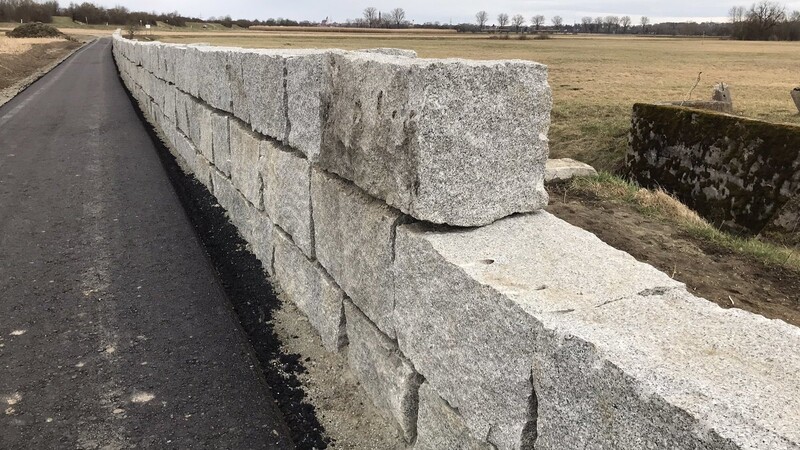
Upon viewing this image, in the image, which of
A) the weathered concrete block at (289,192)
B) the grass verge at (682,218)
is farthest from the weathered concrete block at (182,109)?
the grass verge at (682,218)

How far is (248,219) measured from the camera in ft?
17.4

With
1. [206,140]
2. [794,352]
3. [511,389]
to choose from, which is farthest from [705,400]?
[206,140]

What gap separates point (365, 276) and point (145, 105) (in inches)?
512

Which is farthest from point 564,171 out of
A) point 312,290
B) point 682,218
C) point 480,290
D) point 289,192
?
point 480,290

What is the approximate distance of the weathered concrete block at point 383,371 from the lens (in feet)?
8.84

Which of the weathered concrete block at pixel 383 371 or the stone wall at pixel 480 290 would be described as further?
the weathered concrete block at pixel 383 371

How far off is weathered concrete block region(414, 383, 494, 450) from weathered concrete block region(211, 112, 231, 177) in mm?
3832

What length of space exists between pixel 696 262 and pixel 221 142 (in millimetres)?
4641

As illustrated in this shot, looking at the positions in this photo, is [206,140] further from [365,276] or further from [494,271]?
[494,271]

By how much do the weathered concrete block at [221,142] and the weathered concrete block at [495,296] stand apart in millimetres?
3626

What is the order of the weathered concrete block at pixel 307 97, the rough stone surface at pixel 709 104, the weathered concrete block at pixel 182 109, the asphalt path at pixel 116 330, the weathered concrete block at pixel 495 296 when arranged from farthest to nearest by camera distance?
the rough stone surface at pixel 709 104, the weathered concrete block at pixel 182 109, the weathered concrete block at pixel 307 97, the asphalt path at pixel 116 330, the weathered concrete block at pixel 495 296

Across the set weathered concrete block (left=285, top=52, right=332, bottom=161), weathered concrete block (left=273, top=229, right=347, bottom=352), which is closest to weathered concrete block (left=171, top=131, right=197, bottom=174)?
weathered concrete block (left=273, top=229, right=347, bottom=352)

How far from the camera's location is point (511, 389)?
6.28 ft

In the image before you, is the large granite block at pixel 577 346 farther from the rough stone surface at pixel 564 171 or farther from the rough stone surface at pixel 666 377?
the rough stone surface at pixel 564 171
